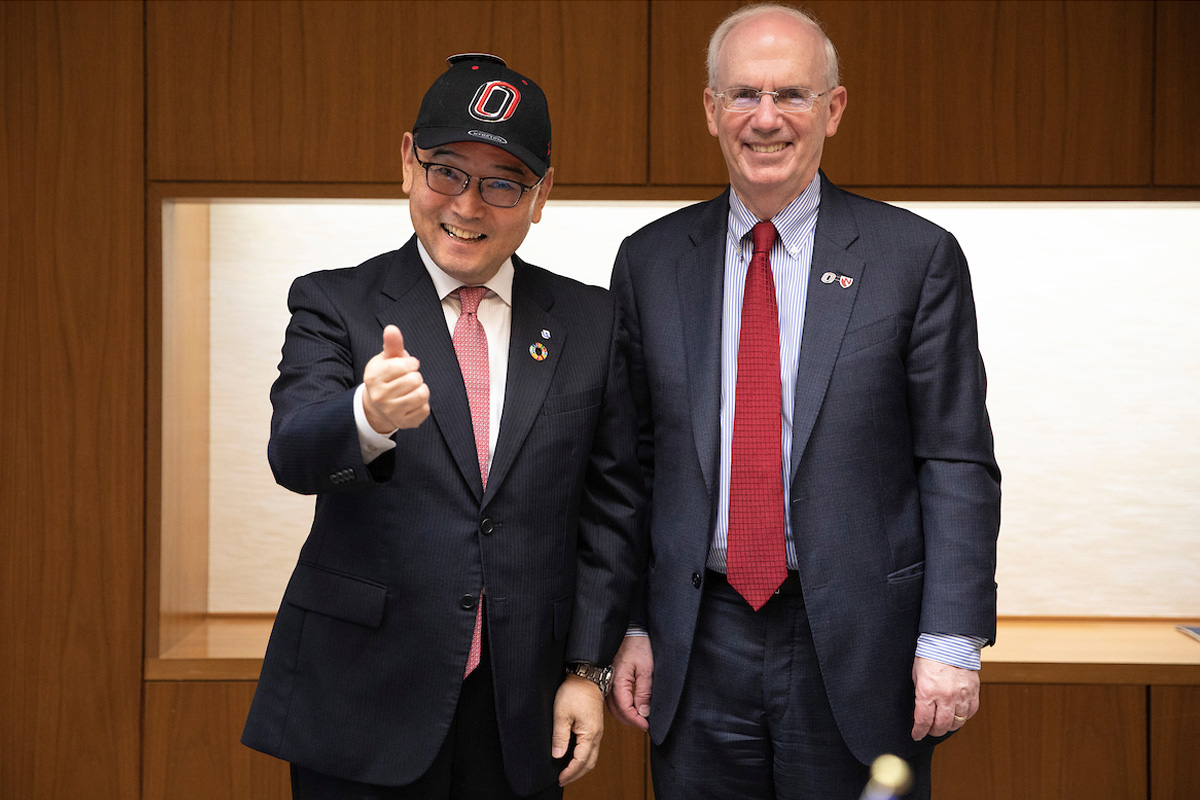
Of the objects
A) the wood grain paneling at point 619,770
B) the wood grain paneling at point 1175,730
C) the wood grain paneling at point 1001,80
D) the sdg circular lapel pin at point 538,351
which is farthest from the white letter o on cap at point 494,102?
the wood grain paneling at point 1175,730

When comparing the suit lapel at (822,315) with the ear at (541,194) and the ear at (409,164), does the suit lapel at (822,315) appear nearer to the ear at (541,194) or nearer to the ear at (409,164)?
the ear at (541,194)

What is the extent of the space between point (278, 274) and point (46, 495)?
3.17 ft

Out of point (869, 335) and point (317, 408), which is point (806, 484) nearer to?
point (869, 335)

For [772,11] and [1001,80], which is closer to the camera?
[772,11]

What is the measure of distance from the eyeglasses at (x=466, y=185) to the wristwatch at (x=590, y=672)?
2.56 feet

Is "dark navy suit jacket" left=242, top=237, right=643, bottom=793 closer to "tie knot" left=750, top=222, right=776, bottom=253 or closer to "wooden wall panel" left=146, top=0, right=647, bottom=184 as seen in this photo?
"tie knot" left=750, top=222, right=776, bottom=253

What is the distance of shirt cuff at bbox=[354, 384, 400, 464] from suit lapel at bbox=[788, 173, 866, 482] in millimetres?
710

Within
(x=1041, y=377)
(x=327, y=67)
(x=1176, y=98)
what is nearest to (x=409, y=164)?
(x=327, y=67)

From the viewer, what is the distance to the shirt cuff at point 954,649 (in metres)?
1.75

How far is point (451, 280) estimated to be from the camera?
5.81 feet

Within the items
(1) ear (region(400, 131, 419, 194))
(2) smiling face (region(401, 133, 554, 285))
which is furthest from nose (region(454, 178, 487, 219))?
(1) ear (region(400, 131, 419, 194))

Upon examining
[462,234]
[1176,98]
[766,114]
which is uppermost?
[1176,98]

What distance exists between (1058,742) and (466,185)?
7.93 feet

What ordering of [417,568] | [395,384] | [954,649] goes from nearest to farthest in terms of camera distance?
[395,384], [417,568], [954,649]
